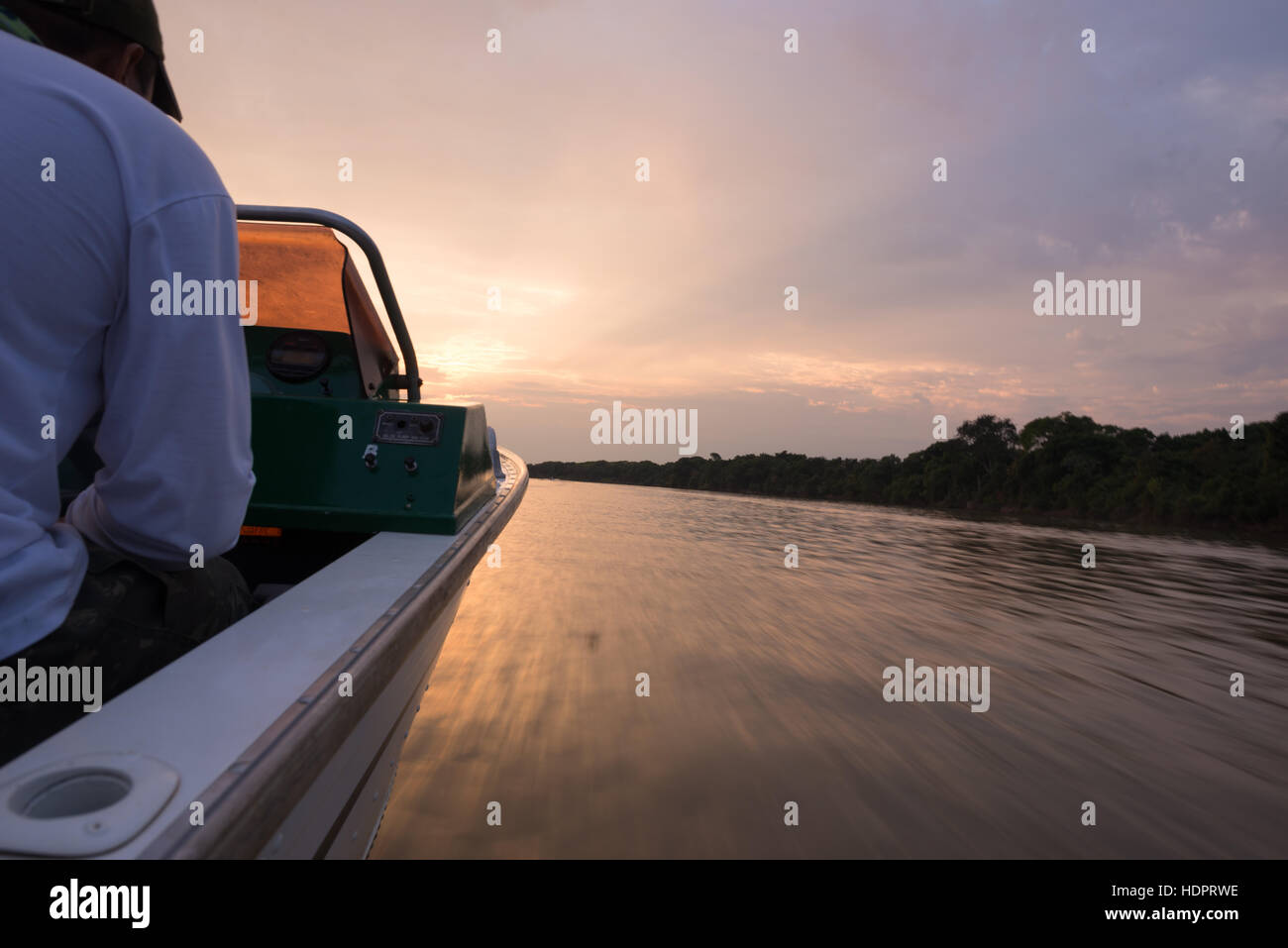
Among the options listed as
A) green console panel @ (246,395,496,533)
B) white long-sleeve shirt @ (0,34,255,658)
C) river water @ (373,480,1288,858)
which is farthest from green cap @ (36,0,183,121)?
river water @ (373,480,1288,858)

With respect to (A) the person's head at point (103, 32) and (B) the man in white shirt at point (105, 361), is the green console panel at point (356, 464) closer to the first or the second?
(B) the man in white shirt at point (105, 361)

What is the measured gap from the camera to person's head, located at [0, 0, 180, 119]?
0.93m

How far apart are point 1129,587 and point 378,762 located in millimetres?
7246

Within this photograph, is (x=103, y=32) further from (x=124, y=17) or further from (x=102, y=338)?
(x=102, y=338)

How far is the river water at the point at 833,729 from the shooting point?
1893mm

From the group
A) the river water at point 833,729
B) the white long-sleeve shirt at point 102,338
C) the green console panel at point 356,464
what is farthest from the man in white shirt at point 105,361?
the river water at point 833,729

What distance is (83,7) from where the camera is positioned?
0.94 meters

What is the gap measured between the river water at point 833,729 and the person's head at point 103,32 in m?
1.70

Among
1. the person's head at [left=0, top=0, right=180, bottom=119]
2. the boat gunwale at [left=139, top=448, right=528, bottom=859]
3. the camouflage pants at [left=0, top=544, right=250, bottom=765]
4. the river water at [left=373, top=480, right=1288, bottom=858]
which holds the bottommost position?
A: the river water at [left=373, top=480, right=1288, bottom=858]

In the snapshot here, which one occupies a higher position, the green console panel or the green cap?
the green cap

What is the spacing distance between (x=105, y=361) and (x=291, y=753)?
1.80 ft

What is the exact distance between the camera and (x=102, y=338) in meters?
0.87

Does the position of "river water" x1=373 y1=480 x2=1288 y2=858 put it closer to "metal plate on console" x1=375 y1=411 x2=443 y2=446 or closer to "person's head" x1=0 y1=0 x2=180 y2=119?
"metal plate on console" x1=375 y1=411 x2=443 y2=446
